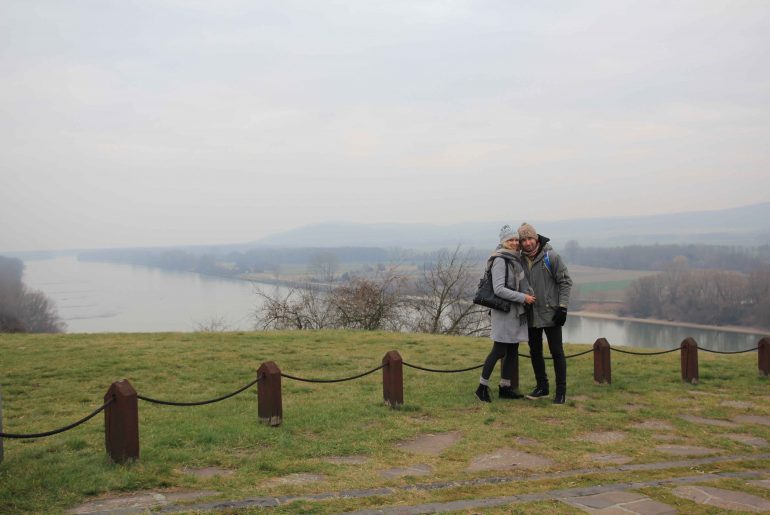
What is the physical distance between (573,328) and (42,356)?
4862 centimetres

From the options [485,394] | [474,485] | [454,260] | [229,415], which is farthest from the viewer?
[454,260]

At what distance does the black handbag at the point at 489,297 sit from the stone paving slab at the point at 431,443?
1.72 meters

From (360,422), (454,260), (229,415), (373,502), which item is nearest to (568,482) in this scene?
(373,502)

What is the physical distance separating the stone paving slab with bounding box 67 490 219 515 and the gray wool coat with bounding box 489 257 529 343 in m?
4.20

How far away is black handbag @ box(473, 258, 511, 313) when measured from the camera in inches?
296

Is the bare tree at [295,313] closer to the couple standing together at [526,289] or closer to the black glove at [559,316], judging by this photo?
the couple standing together at [526,289]

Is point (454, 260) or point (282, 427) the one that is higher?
point (454, 260)

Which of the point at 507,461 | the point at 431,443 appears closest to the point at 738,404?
the point at 507,461

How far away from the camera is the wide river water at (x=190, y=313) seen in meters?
44.9

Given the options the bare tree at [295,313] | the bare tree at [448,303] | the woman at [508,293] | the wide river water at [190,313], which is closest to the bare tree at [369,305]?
the bare tree at [295,313]

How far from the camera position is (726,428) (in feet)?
22.9

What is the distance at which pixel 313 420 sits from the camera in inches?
275

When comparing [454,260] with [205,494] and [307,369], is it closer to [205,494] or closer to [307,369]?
[307,369]

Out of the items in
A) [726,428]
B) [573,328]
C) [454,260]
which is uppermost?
[454,260]
